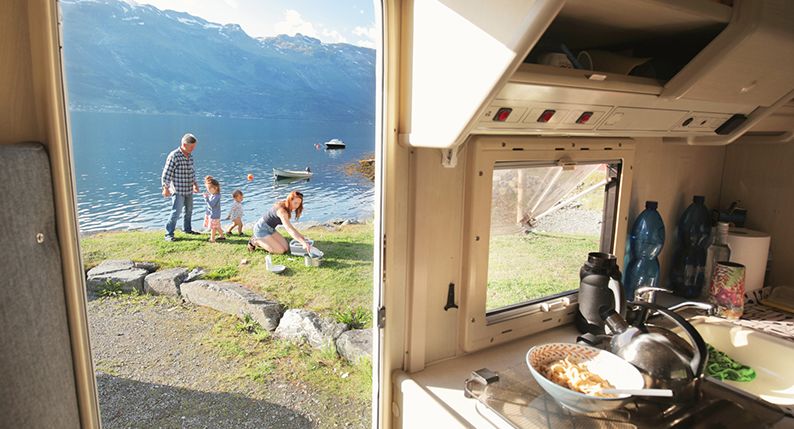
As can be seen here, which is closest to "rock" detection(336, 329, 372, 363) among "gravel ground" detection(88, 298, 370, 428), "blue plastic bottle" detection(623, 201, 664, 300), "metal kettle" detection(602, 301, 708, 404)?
"gravel ground" detection(88, 298, 370, 428)

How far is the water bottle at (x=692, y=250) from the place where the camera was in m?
2.02

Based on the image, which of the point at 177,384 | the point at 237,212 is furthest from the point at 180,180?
the point at 177,384

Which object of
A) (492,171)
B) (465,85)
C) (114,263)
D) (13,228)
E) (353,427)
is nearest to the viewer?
(13,228)

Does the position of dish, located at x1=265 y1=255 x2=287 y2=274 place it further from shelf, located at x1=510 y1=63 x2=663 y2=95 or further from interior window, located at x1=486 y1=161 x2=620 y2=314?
shelf, located at x1=510 y1=63 x2=663 y2=95

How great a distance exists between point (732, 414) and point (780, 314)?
108cm

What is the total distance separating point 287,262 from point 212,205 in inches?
18.7

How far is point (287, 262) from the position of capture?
5.52 feet

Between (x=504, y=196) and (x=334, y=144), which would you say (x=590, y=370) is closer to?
(x=504, y=196)

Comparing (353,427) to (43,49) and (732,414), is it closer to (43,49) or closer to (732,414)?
(732,414)

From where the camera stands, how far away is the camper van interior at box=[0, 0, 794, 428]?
812mm

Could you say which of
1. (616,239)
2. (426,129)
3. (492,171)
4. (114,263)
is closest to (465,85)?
(426,129)

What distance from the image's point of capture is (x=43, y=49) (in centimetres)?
79

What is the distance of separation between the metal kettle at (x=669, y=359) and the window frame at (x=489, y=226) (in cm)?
40

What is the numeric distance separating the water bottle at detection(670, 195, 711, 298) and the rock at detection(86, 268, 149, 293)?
2.15 metres
